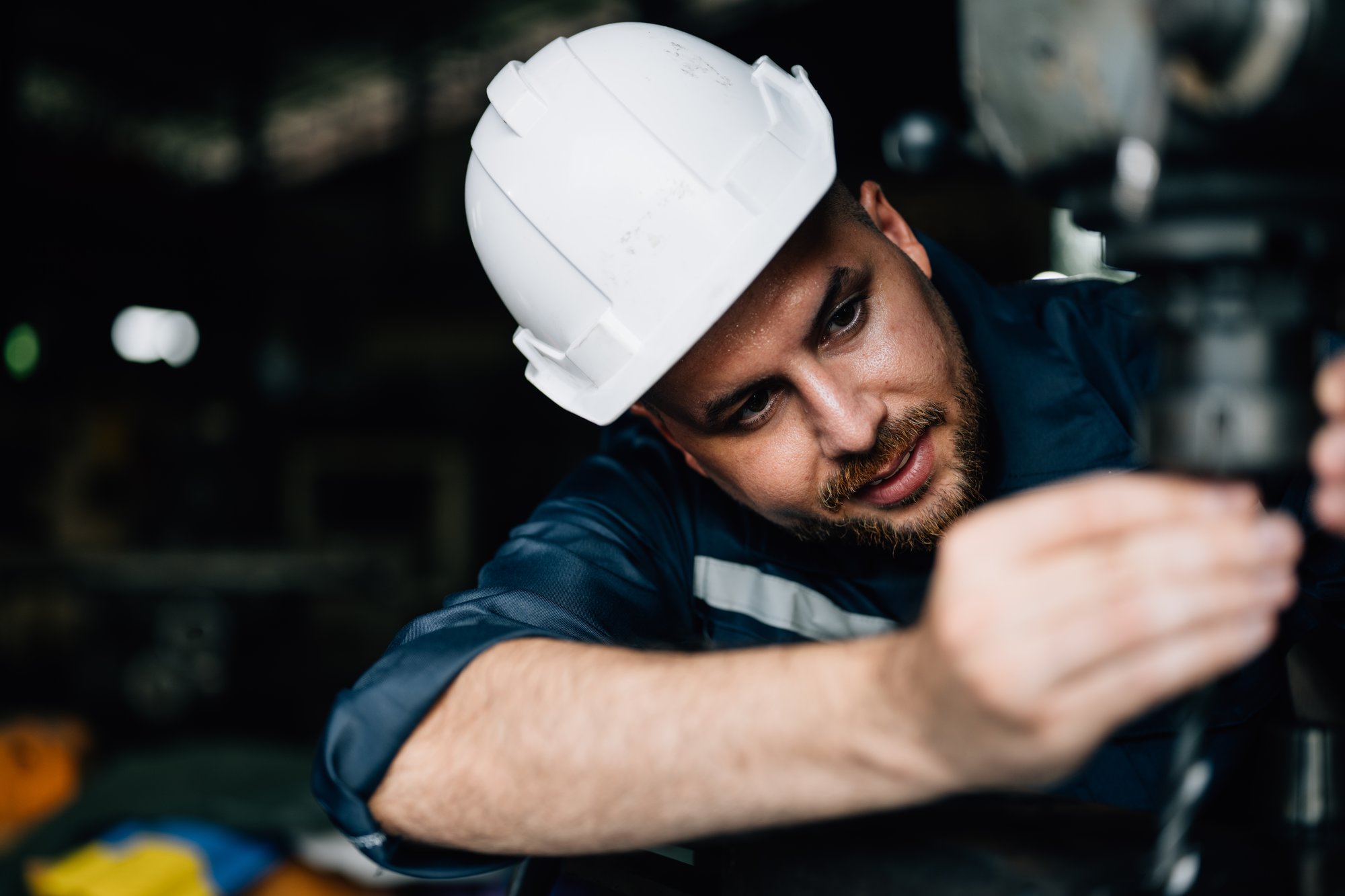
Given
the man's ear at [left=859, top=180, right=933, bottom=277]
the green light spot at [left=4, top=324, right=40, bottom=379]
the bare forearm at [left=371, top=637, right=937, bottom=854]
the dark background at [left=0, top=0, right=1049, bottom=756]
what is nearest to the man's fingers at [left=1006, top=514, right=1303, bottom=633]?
the bare forearm at [left=371, top=637, right=937, bottom=854]

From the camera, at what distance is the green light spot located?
5.32 meters

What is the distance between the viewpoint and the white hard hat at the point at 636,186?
0.96 m

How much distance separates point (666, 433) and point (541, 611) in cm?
37

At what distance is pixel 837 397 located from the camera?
1.02 m

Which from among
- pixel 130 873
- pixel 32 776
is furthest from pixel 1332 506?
pixel 32 776

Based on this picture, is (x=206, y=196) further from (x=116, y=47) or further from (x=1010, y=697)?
(x=1010, y=697)

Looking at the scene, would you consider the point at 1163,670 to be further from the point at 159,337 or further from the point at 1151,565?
the point at 159,337

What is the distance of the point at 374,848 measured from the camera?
0.78 m

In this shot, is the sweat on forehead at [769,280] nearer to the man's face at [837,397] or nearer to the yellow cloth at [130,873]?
the man's face at [837,397]

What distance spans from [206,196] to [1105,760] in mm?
5748

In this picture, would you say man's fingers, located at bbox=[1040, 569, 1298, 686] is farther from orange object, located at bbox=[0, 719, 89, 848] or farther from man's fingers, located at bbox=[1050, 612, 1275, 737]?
orange object, located at bbox=[0, 719, 89, 848]

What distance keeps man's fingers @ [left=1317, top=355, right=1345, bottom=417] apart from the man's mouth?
633mm

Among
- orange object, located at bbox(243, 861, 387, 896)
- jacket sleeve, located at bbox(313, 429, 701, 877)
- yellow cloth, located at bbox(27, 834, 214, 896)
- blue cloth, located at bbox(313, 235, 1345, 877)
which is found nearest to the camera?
jacket sleeve, located at bbox(313, 429, 701, 877)

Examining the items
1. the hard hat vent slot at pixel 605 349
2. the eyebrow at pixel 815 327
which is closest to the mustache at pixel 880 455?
the eyebrow at pixel 815 327
